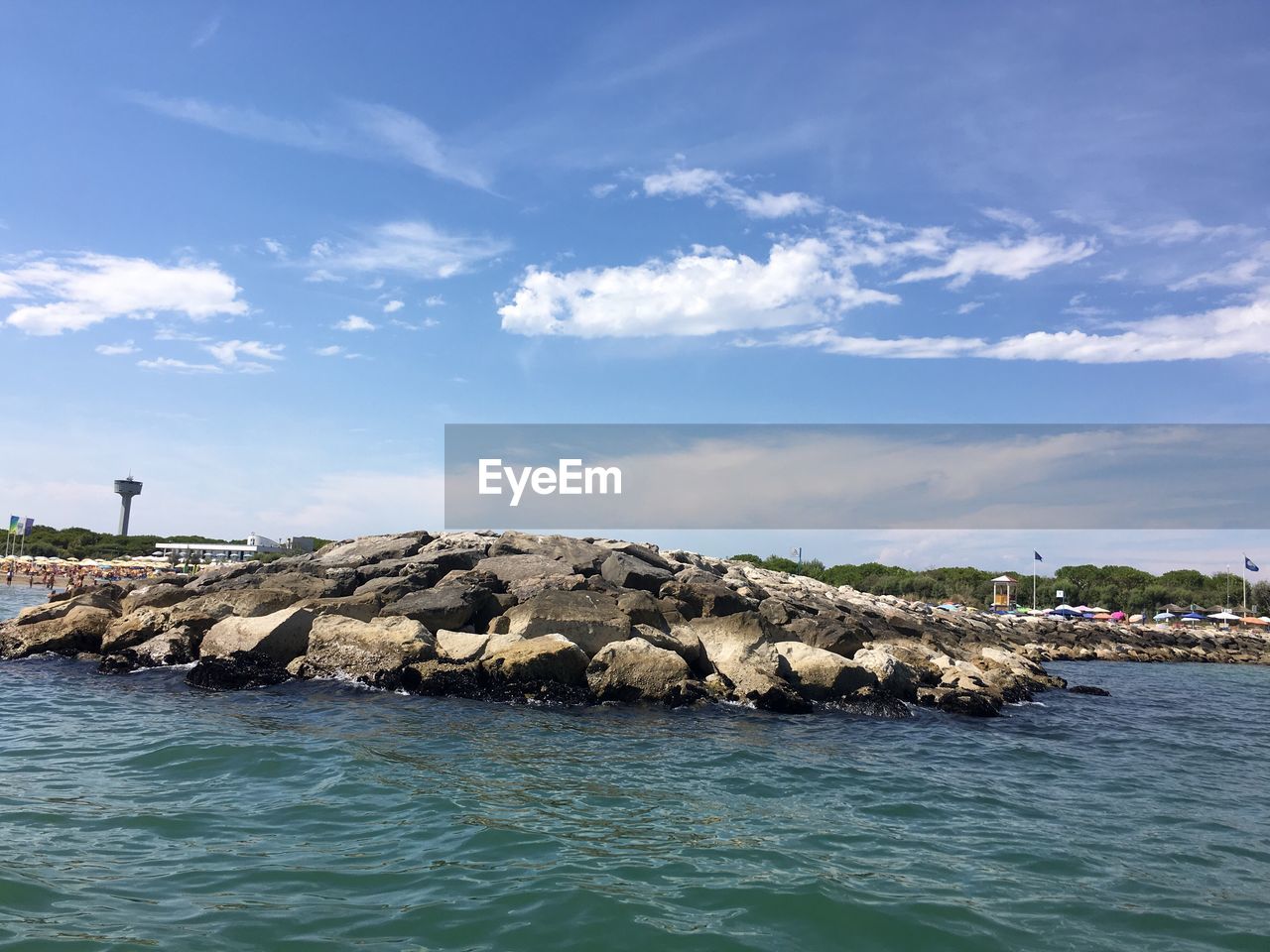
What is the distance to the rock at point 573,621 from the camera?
1839cm

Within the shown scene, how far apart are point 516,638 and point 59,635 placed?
42.6 ft

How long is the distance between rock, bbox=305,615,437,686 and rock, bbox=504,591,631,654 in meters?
2.11

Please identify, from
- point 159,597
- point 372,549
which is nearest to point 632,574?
point 372,549

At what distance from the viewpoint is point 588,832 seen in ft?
28.8

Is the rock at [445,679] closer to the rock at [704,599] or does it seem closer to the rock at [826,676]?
the rock at [704,599]

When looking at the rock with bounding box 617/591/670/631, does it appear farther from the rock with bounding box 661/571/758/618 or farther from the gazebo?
the gazebo

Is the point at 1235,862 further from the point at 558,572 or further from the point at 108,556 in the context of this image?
the point at 108,556

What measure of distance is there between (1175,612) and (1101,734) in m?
82.1

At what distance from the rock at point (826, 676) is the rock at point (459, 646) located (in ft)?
22.8

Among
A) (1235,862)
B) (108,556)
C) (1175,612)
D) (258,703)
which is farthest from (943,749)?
(108,556)

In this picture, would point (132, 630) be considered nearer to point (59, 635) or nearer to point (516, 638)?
point (59, 635)

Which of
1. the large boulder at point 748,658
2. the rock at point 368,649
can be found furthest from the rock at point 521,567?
the large boulder at point 748,658

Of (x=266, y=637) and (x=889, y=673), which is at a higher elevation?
(x=266, y=637)

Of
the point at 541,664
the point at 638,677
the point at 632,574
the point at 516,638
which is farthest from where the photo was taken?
the point at 632,574
